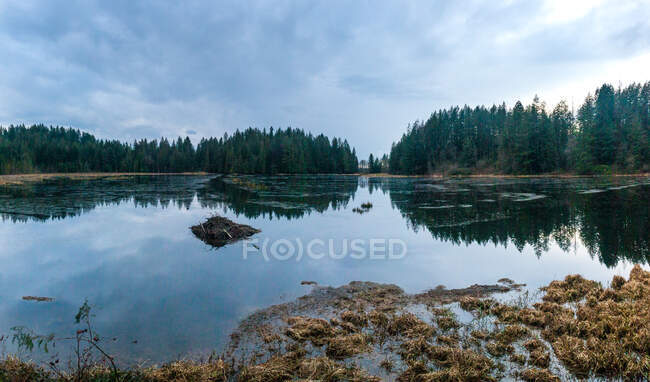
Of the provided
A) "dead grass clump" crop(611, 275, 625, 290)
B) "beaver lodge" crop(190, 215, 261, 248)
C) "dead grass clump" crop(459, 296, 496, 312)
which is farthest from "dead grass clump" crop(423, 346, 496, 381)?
"beaver lodge" crop(190, 215, 261, 248)

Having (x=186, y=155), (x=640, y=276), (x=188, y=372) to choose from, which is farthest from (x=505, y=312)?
(x=186, y=155)

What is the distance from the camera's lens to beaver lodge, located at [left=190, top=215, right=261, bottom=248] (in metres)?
15.7

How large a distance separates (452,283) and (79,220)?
75.7 ft

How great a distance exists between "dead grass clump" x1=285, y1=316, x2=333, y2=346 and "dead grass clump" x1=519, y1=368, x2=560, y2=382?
3.40m

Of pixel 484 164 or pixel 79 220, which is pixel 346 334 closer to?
pixel 79 220

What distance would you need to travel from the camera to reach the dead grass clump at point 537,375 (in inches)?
188

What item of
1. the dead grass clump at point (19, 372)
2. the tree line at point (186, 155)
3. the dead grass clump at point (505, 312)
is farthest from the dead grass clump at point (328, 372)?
the tree line at point (186, 155)

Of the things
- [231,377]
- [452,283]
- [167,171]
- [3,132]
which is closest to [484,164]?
[452,283]

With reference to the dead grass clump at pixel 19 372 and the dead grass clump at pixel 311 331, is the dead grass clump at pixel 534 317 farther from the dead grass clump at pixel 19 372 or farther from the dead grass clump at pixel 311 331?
the dead grass clump at pixel 19 372

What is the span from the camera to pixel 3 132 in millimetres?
162250

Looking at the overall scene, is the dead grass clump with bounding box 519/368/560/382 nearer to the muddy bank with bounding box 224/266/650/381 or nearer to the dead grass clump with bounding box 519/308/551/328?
the muddy bank with bounding box 224/266/650/381

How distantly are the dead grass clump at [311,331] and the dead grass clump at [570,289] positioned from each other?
6.04m

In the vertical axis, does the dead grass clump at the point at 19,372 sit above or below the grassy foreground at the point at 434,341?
above

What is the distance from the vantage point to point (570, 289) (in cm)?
848
